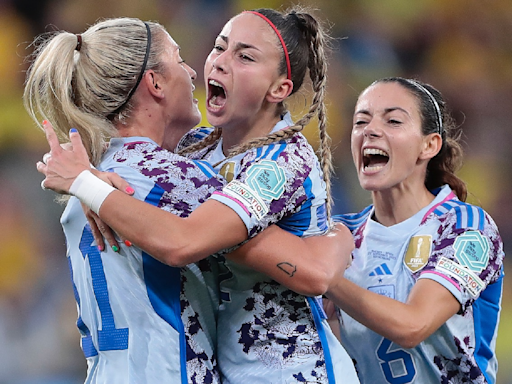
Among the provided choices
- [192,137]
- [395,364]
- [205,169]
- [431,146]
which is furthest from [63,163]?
[431,146]

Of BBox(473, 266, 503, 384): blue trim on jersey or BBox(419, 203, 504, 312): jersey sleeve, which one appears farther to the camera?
BBox(473, 266, 503, 384): blue trim on jersey

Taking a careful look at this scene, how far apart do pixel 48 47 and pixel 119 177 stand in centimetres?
50

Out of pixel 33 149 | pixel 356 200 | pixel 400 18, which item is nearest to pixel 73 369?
pixel 33 149

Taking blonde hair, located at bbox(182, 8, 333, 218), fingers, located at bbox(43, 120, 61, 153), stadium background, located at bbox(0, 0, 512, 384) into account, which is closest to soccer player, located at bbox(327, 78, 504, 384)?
blonde hair, located at bbox(182, 8, 333, 218)

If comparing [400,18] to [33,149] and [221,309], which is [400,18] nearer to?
[33,149]

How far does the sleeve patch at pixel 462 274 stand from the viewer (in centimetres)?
253

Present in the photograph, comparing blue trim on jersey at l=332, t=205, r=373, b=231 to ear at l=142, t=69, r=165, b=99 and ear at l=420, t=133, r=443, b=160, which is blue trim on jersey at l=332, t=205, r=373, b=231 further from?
ear at l=142, t=69, r=165, b=99

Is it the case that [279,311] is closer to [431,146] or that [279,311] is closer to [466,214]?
[466,214]

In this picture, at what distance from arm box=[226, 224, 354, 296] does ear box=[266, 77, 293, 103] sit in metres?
0.54

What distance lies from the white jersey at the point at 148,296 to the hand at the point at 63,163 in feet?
0.34

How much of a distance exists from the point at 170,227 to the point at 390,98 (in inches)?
55.5

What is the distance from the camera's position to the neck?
2.95 metres

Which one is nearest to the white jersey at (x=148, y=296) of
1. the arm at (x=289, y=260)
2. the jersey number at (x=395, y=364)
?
the arm at (x=289, y=260)

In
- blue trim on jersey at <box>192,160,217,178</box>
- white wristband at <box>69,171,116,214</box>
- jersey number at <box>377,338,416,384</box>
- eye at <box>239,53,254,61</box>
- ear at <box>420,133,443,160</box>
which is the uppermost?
eye at <box>239,53,254,61</box>
